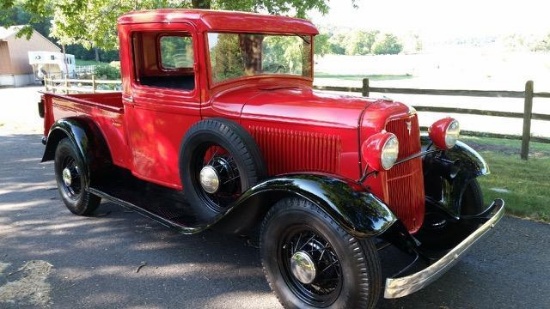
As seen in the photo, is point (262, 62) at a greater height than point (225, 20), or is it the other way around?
point (225, 20)

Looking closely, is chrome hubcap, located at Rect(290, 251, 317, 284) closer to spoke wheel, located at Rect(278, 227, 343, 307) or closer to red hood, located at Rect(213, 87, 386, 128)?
spoke wheel, located at Rect(278, 227, 343, 307)

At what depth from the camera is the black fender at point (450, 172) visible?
3553 millimetres

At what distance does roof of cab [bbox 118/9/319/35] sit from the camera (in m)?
3.54

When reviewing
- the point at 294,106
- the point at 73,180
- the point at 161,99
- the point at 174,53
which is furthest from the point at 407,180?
the point at 73,180

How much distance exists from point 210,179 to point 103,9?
9554 millimetres

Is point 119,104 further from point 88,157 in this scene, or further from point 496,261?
point 496,261

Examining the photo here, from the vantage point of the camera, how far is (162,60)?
14.4 feet

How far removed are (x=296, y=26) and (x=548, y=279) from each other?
277 centimetres

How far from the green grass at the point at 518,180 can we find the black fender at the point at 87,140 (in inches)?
159

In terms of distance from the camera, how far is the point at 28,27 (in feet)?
27.9

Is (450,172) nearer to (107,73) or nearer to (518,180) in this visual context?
(518,180)

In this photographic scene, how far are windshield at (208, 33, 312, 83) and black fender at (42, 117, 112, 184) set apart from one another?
174cm

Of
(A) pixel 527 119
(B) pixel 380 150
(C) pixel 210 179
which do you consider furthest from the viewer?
(A) pixel 527 119

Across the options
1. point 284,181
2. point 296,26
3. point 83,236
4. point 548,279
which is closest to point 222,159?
point 284,181
